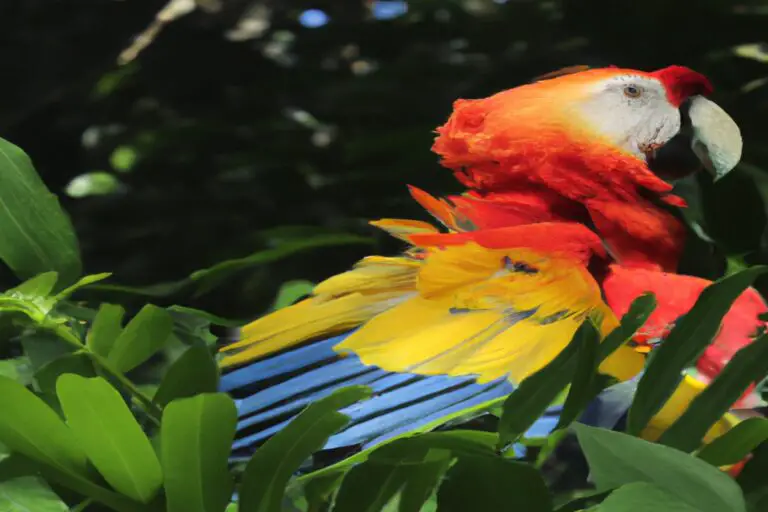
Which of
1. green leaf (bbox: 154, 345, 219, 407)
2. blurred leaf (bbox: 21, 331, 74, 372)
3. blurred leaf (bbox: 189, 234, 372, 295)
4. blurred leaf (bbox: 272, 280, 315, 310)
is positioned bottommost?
blurred leaf (bbox: 272, 280, 315, 310)

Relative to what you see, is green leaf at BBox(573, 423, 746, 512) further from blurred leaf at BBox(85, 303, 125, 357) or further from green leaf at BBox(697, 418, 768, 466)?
blurred leaf at BBox(85, 303, 125, 357)

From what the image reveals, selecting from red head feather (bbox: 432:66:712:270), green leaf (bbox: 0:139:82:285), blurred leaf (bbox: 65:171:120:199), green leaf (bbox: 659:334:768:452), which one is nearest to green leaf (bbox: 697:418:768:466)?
green leaf (bbox: 659:334:768:452)

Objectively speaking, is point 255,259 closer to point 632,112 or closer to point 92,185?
point 632,112

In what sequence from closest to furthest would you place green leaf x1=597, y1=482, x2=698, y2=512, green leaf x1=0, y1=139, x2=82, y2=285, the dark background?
green leaf x1=597, y1=482, x2=698, y2=512
green leaf x1=0, y1=139, x2=82, y2=285
the dark background

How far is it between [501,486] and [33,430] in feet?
0.42

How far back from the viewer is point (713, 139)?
0.36 meters

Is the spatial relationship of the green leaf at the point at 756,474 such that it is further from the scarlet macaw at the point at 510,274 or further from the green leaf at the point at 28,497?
the green leaf at the point at 28,497

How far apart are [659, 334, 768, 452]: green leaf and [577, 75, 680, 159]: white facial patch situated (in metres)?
0.15

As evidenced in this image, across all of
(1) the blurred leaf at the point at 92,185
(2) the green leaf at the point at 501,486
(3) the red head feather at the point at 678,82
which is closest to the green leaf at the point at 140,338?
(2) the green leaf at the point at 501,486

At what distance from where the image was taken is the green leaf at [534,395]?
0.21 metres

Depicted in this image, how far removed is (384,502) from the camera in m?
0.22

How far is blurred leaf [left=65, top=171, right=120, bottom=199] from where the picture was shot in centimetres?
60

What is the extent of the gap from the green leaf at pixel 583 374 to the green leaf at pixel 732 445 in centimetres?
4

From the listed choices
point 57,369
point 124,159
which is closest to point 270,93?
point 124,159
